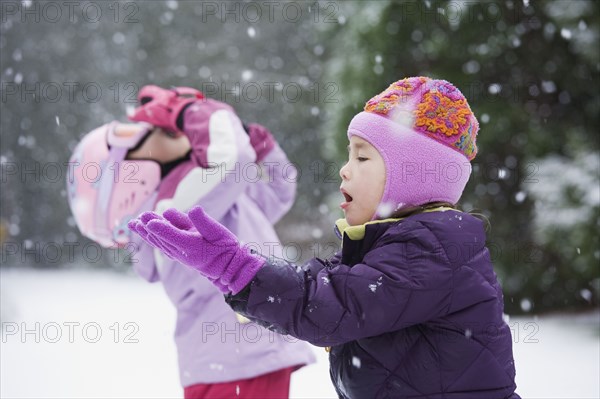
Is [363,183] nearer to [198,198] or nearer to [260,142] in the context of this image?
[198,198]

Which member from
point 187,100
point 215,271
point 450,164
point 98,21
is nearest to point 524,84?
point 187,100

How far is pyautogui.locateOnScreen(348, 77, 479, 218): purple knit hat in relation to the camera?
1715 mm

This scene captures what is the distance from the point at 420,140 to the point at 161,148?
1587mm

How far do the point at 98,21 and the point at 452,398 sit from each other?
46.1 feet

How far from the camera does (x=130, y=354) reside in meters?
5.43

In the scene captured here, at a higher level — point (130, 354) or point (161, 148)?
point (161, 148)

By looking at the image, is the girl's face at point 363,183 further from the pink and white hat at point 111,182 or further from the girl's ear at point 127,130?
the girl's ear at point 127,130

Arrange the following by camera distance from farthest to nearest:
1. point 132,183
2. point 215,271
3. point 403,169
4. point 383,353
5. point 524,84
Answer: point 524,84 < point 132,183 < point 403,169 < point 383,353 < point 215,271

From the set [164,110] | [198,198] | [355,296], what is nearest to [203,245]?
[355,296]

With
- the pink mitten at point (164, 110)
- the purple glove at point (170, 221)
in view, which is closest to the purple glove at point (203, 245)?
the purple glove at point (170, 221)

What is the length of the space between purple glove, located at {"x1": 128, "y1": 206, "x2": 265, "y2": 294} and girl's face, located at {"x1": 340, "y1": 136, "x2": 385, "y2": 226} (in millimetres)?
345

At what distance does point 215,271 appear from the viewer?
1.48 metres

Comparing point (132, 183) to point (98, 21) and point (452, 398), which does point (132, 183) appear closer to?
point (452, 398)

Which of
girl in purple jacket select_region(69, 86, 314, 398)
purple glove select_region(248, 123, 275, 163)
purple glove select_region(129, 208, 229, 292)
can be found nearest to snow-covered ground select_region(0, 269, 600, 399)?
girl in purple jacket select_region(69, 86, 314, 398)
